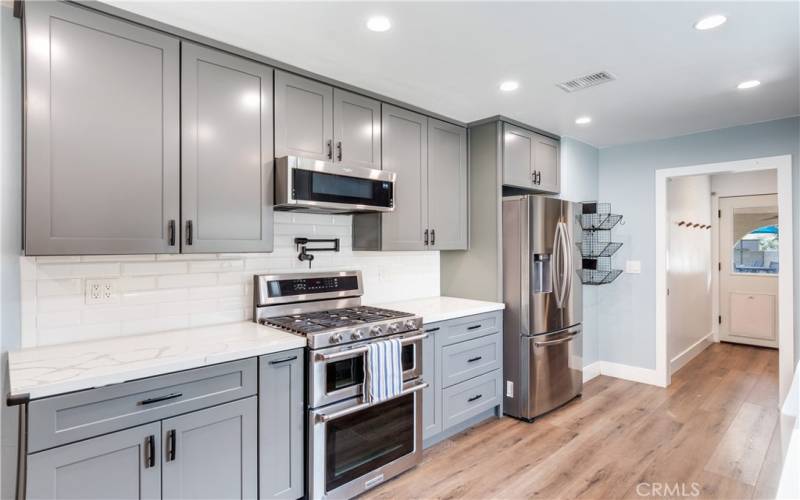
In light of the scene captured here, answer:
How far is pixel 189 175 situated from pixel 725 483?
3.47m

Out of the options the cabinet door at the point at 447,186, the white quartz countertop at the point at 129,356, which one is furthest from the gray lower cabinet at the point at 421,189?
the white quartz countertop at the point at 129,356

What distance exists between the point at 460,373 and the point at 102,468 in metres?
2.17

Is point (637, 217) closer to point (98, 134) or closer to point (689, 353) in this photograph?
point (689, 353)

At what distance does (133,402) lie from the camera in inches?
67.4

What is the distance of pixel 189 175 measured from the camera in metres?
2.18

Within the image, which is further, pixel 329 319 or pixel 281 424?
pixel 329 319

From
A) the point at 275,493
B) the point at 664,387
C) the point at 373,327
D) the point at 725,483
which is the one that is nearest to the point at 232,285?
the point at 373,327

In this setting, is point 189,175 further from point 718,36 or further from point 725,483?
point 725,483

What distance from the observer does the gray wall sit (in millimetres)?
1857

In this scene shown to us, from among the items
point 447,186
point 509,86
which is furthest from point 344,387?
point 509,86

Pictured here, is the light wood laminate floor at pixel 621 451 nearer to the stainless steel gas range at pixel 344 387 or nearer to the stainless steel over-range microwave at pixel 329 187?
the stainless steel gas range at pixel 344 387

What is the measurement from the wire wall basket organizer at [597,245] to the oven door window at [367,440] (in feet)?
8.48

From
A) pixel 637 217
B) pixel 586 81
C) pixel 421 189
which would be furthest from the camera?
pixel 637 217

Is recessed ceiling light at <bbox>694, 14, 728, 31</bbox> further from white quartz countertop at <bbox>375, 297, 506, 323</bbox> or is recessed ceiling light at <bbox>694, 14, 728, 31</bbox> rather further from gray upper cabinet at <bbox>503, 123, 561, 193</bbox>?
white quartz countertop at <bbox>375, 297, 506, 323</bbox>
